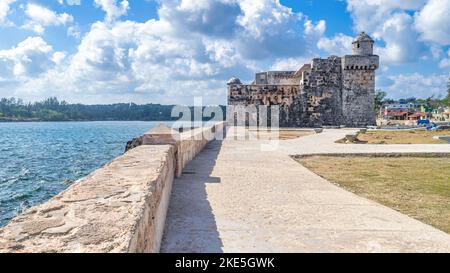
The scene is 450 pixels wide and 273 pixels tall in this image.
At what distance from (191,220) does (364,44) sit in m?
31.3

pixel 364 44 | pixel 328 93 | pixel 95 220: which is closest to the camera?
pixel 95 220

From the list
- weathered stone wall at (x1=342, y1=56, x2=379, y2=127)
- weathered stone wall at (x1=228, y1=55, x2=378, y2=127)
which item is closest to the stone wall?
weathered stone wall at (x1=228, y1=55, x2=378, y2=127)

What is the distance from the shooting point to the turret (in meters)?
32.5

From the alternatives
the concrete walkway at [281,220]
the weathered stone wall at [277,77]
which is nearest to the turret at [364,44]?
the weathered stone wall at [277,77]

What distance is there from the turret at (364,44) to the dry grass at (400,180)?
21.2m

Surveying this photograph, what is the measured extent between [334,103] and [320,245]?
31.1m

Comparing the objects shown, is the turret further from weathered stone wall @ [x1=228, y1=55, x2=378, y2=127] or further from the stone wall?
the stone wall

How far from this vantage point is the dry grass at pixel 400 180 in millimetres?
5984

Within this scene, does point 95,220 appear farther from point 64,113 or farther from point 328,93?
point 64,113

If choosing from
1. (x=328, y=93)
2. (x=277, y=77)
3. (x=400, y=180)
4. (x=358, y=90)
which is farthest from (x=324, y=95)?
(x=400, y=180)

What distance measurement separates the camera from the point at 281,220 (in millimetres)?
4855

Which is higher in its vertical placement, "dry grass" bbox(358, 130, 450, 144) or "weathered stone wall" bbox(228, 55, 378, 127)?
"weathered stone wall" bbox(228, 55, 378, 127)

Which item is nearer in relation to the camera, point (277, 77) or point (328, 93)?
point (328, 93)
